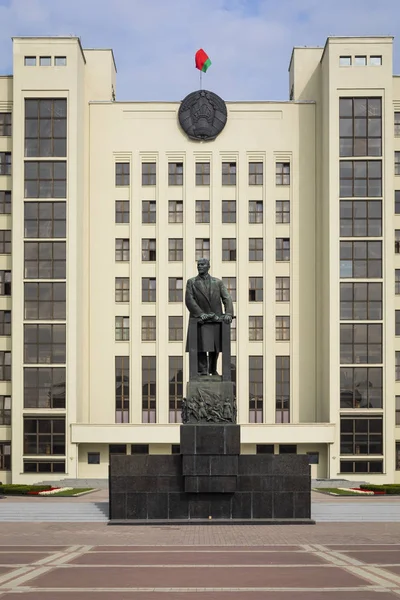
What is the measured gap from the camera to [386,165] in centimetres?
5856

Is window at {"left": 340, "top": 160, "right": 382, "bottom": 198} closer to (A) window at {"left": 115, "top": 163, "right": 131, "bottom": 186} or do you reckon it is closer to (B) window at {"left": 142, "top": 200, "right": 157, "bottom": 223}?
(B) window at {"left": 142, "top": 200, "right": 157, "bottom": 223}

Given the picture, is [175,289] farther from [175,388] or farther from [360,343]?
[360,343]

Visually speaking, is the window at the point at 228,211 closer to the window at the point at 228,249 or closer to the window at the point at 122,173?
the window at the point at 228,249

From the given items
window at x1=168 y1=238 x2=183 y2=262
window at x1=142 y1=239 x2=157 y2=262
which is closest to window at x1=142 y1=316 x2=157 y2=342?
window at x1=142 y1=239 x2=157 y2=262

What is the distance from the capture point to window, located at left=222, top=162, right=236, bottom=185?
61250 millimetres

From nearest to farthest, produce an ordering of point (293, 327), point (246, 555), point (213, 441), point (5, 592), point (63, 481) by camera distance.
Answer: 1. point (5, 592)
2. point (246, 555)
3. point (213, 441)
4. point (63, 481)
5. point (293, 327)

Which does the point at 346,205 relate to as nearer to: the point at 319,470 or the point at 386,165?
the point at 386,165

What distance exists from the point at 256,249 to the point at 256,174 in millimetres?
5233

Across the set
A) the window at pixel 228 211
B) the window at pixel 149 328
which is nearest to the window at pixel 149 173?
the window at pixel 228 211

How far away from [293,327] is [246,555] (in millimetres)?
38645

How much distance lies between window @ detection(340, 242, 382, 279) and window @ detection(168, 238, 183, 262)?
11015 mm

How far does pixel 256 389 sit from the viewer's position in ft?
196

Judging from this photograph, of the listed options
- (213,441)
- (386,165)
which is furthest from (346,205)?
(213,441)

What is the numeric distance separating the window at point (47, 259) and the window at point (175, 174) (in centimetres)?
894
